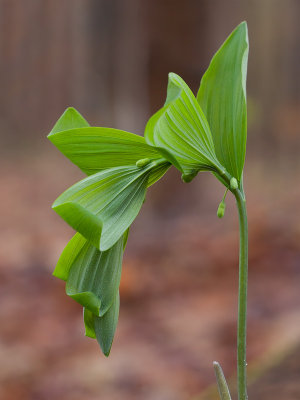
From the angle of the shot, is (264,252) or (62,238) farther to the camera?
(62,238)

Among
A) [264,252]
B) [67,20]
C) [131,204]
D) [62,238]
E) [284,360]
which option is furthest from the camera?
[67,20]

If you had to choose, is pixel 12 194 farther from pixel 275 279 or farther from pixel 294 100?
pixel 275 279

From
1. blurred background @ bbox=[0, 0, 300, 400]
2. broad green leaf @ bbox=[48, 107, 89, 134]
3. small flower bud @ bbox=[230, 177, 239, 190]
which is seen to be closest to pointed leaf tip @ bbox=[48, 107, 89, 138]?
broad green leaf @ bbox=[48, 107, 89, 134]

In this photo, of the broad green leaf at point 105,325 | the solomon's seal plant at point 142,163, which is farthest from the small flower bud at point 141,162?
the broad green leaf at point 105,325

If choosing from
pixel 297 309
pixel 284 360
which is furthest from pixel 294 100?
pixel 284 360

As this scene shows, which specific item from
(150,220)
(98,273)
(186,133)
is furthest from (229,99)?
(150,220)

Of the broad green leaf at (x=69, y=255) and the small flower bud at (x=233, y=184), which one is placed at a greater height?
the small flower bud at (x=233, y=184)

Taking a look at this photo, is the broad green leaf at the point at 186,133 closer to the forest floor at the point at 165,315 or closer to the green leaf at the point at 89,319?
the green leaf at the point at 89,319
